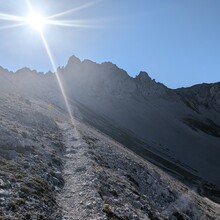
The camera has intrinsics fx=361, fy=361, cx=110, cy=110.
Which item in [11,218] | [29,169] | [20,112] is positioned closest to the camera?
[11,218]

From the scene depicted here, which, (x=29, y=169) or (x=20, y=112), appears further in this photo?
(x=20, y=112)

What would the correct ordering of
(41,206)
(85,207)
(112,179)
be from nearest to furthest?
(41,206) < (85,207) < (112,179)

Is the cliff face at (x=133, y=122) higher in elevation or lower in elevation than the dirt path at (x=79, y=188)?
higher

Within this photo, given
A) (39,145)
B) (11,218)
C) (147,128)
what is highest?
(147,128)

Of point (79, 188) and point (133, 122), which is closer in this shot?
point (79, 188)

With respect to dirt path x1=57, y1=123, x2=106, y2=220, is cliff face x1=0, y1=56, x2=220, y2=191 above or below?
above

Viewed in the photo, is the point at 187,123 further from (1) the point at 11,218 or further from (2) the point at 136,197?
(1) the point at 11,218

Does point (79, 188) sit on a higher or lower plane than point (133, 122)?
lower

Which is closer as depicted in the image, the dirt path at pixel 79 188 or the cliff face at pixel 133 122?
the dirt path at pixel 79 188

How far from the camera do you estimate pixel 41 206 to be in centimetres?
2564

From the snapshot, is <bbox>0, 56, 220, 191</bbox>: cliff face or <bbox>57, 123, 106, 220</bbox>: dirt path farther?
<bbox>0, 56, 220, 191</bbox>: cliff face

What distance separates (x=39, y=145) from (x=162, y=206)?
1514 cm

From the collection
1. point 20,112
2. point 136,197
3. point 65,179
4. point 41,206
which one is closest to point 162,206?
point 136,197

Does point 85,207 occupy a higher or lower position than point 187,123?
lower
